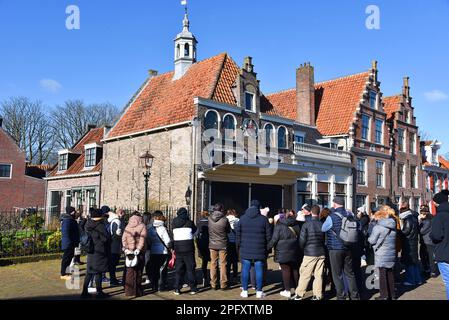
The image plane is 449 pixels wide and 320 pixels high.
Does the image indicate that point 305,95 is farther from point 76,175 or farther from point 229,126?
point 76,175

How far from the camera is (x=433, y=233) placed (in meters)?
7.08

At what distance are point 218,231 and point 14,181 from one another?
30.7 m

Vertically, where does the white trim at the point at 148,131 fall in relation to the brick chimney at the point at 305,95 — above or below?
below

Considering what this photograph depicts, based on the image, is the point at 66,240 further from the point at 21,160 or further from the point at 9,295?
the point at 21,160

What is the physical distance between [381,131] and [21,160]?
2915 cm

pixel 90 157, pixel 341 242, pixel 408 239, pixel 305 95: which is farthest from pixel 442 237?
pixel 90 157

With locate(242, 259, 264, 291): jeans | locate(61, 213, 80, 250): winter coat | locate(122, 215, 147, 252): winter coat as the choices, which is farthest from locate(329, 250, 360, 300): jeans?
locate(61, 213, 80, 250): winter coat

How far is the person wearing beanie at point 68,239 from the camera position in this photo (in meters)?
10.8

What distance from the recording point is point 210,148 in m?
19.8

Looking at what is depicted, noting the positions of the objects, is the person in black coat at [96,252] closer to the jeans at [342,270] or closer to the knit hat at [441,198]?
the jeans at [342,270]

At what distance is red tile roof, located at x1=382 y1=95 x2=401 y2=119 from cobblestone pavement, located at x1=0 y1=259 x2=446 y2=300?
79.9 feet

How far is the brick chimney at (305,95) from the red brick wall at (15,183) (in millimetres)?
22994

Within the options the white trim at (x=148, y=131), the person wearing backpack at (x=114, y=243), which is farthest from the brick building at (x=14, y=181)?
the person wearing backpack at (x=114, y=243)

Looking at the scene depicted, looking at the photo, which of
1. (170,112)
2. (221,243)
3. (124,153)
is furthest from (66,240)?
(124,153)
